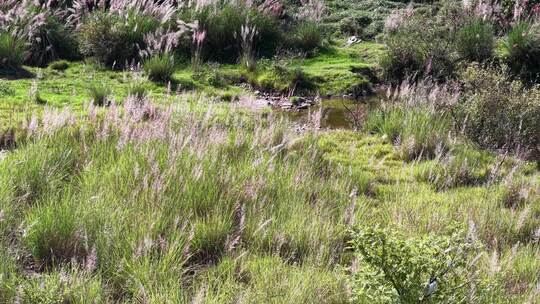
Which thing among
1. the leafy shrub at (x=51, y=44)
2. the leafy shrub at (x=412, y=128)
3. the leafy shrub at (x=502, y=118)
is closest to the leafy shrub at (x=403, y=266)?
the leafy shrub at (x=412, y=128)

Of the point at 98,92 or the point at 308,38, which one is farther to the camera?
the point at 308,38

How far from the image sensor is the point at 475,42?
34.6 feet

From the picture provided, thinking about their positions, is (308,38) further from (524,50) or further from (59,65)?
(59,65)

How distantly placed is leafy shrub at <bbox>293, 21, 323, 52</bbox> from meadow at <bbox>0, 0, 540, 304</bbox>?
77.4 inches

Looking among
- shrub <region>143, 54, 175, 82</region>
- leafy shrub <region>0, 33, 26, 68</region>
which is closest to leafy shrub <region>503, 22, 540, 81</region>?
shrub <region>143, 54, 175, 82</region>

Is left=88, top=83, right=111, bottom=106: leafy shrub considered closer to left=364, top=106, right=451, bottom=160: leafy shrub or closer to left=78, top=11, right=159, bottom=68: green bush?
left=78, top=11, right=159, bottom=68: green bush

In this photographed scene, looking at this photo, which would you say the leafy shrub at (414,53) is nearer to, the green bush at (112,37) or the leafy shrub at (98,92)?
the green bush at (112,37)

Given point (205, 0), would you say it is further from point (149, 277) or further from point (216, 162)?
point (149, 277)

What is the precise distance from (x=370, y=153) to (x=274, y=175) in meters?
2.05

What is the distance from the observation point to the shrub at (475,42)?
10.5 meters

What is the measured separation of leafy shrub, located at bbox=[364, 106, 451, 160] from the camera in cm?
666

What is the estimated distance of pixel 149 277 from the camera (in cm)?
352

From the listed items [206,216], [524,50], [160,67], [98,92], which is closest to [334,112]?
[160,67]

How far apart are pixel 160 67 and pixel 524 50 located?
221 inches
